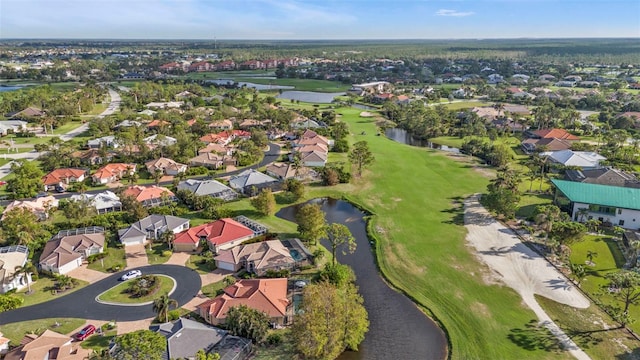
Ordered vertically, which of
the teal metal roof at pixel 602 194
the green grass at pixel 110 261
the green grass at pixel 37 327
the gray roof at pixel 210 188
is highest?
the teal metal roof at pixel 602 194

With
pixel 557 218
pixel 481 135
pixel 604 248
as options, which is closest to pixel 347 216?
pixel 557 218

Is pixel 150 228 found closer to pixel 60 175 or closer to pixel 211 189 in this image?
pixel 211 189

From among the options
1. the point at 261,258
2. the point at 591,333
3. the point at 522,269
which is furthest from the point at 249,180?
the point at 591,333

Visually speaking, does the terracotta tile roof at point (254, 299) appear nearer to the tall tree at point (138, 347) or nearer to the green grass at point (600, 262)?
the tall tree at point (138, 347)

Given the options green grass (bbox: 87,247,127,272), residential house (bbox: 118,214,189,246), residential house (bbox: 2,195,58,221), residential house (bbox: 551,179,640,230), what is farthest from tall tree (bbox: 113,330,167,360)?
residential house (bbox: 551,179,640,230)

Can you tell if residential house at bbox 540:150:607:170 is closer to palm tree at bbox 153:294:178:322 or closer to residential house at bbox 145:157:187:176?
residential house at bbox 145:157:187:176

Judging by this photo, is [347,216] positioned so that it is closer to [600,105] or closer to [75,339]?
[75,339]

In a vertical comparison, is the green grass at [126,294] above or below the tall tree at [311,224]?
below

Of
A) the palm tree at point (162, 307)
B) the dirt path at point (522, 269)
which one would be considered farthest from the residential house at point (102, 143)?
the dirt path at point (522, 269)
